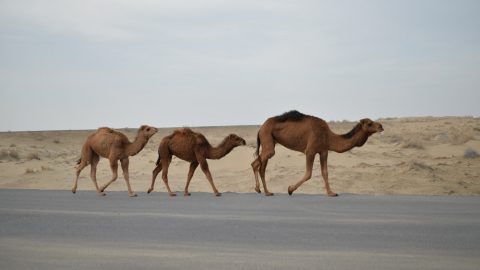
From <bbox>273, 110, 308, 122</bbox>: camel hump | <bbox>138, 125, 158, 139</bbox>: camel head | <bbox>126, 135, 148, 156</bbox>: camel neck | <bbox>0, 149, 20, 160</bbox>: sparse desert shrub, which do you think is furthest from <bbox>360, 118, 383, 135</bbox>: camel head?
<bbox>0, 149, 20, 160</bbox>: sparse desert shrub

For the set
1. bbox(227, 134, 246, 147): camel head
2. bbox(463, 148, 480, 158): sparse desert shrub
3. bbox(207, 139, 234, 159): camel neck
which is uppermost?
bbox(227, 134, 246, 147): camel head

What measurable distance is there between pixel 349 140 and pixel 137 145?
4768 mm

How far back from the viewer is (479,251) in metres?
8.21

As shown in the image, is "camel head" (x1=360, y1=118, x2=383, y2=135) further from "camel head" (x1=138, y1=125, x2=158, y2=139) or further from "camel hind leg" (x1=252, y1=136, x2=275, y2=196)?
"camel head" (x1=138, y1=125, x2=158, y2=139)

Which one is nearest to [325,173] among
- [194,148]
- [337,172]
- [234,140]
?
[234,140]

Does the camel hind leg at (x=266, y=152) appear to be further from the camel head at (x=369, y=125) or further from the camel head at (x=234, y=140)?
the camel head at (x=369, y=125)

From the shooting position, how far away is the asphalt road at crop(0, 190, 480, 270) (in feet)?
25.0

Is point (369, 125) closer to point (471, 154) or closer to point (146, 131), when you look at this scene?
point (146, 131)

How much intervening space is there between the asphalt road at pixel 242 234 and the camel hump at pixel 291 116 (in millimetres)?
2453

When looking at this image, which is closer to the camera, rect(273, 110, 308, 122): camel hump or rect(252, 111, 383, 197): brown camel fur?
rect(252, 111, 383, 197): brown camel fur

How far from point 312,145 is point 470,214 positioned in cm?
502

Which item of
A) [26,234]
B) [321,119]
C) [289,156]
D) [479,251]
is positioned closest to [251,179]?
[289,156]

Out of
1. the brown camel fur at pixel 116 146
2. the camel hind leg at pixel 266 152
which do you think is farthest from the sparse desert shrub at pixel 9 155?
the camel hind leg at pixel 266 152

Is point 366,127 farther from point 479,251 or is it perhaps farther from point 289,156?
point 289,156
